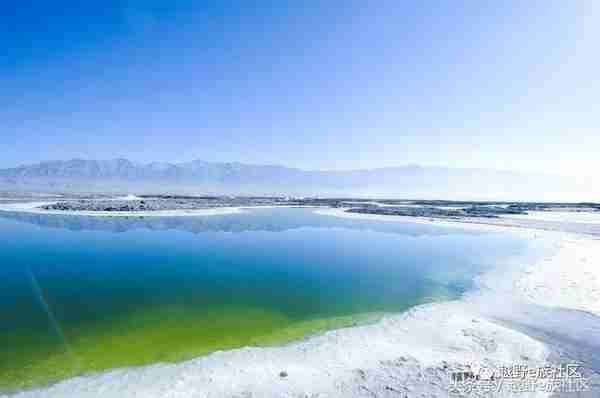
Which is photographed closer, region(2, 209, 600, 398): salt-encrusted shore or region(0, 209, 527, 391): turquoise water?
region(2, 209, 600, 398): salt-encrusted shore

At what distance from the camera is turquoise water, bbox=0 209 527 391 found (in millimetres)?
6691

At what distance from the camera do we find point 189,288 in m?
10.4

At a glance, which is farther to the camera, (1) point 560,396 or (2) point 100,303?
(2) point 100,303

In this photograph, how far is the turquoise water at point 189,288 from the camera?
263 inches

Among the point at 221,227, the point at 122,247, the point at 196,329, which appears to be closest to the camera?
the point at 196,329

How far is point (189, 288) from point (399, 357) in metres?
6.81

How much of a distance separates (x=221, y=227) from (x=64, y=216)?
48.6 feet

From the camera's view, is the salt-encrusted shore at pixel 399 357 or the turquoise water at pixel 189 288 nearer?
the salt-encrusted shore at pixel 399 357

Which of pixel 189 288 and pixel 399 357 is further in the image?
pixel 189 288

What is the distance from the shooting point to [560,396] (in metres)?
5.03

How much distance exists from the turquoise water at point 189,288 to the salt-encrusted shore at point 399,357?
2.02ft

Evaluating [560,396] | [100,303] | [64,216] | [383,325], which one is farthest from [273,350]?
[64,216]

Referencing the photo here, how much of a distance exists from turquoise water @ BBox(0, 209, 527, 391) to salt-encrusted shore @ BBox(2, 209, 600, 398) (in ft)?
2.02

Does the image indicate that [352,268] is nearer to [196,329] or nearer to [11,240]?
[196,329]
